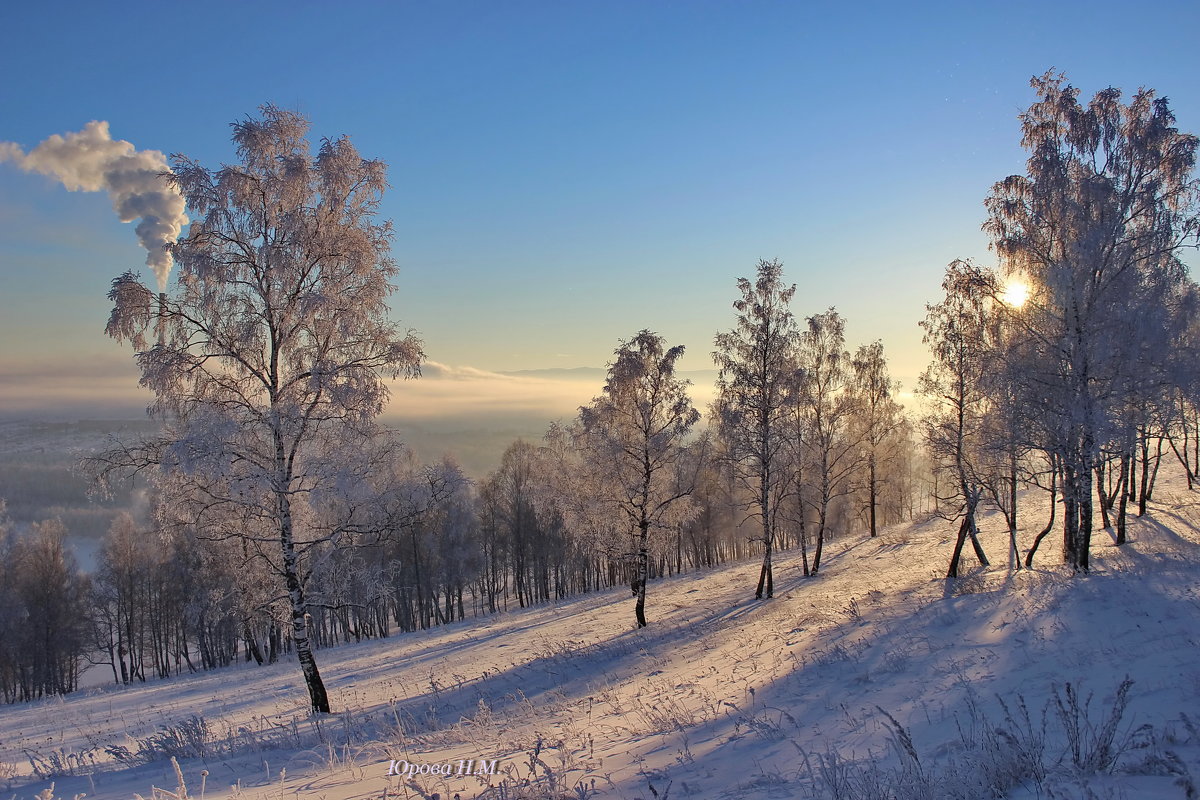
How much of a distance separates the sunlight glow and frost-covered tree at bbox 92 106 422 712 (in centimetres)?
1717

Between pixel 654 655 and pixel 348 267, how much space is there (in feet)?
40.8

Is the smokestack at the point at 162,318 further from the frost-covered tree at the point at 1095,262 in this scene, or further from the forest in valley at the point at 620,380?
the frost-covered tree at the point at 1095,262

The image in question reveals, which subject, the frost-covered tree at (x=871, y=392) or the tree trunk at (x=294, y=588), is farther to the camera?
the frost-covered tree at (x=871, y=392)

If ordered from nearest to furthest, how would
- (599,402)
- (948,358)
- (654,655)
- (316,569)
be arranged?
1. (316,569)
2. (654,655)
3. (948,358)
4. (599,402)

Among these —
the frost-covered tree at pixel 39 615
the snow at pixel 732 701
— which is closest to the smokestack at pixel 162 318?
the snow at pixel 732 701

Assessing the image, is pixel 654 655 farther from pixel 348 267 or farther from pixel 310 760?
pixel 348 267

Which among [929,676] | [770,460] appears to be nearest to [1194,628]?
[929,676]

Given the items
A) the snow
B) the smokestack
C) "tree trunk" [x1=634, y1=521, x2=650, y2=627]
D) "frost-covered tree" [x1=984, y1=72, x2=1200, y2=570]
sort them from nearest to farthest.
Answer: the snow
the smokestack
"frost-covered tree" [x1=984, y1=72, x2=1200, y2=570]
"tree trunk" [x1=634, y1=521, x2=650, y2=627]

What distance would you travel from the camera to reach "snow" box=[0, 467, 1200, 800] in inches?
232

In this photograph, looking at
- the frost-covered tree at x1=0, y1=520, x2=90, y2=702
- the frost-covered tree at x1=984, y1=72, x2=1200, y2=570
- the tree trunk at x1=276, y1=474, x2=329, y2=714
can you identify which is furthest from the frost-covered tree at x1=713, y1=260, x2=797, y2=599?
the frost-covered tree at x1=0, y1=520, x2=90, y2=702

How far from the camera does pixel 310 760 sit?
7.64m

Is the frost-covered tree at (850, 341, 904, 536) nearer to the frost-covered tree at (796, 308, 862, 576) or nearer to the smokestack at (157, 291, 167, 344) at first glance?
the frost-covered tree at (796, 308, 862, 576)

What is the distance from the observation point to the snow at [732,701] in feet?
19.3

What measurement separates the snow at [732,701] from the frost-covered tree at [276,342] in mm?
4335
